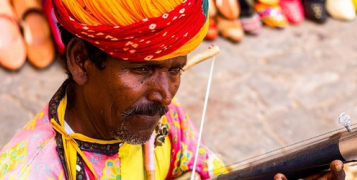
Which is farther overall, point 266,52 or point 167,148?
point 266,52

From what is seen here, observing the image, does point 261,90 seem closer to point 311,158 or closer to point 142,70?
point 142,70

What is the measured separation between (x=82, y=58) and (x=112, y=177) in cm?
42

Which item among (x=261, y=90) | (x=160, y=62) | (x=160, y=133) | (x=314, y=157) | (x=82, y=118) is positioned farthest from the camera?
(x=261, y=90)

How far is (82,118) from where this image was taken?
1900 millimetres

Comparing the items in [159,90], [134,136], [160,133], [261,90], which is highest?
[159,90]

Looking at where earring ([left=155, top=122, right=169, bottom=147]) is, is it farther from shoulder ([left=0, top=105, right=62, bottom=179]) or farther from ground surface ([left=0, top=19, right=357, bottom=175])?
ground surface ([left=0, top=19, right=357, bottom=175])

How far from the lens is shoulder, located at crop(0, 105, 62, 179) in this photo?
176 centimetres

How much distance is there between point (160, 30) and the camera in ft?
5.49

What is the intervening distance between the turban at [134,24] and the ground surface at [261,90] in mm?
2076

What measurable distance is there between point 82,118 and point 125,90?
0.23 metres

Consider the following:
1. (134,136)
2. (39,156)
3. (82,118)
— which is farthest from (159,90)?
(39,156)

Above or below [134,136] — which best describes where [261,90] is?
below

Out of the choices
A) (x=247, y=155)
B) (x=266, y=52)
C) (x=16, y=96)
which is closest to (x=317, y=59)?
(x=266, y=52)

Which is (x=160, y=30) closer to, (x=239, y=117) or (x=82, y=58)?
(x=82, y=58)
